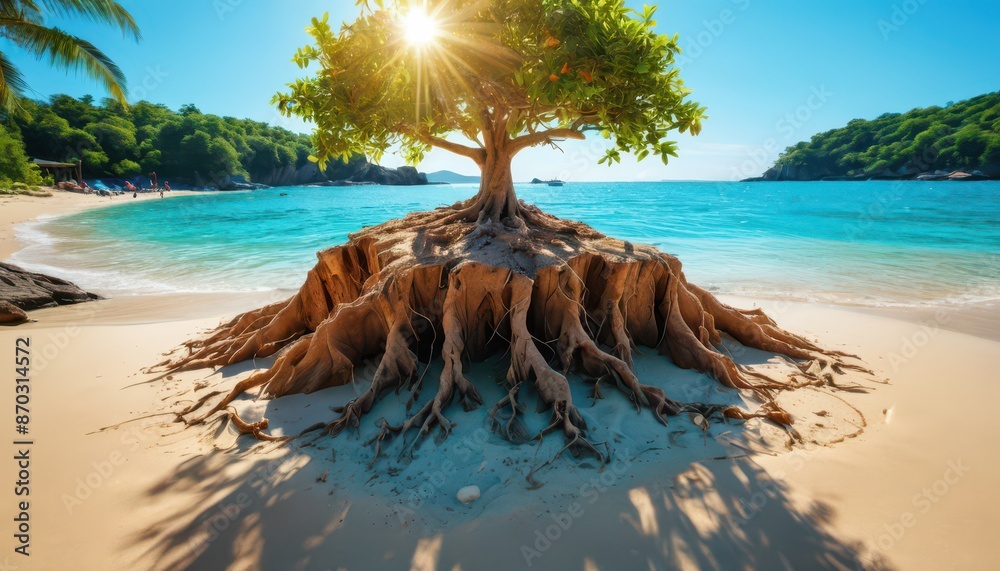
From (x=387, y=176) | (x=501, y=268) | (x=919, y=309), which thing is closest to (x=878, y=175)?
(x=919, y=309)

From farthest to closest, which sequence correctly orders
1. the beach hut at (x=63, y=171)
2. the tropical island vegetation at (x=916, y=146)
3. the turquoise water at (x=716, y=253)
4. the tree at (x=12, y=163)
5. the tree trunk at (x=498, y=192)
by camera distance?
the tropical island vegetation at (x=916, y=146)
the beach hut at (x=63, y=171)
the tree at (x=12, y=163)
the turquoise water at (x=716, y=253)
the tree trunk at (x=498, y=192)

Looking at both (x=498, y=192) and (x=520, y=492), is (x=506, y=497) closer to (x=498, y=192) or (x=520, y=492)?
(x=520, y=492)

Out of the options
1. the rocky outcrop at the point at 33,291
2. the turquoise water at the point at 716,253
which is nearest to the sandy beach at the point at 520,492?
the rocky outcrop at the point at 33,291

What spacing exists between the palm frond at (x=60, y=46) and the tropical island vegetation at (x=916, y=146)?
351 feet

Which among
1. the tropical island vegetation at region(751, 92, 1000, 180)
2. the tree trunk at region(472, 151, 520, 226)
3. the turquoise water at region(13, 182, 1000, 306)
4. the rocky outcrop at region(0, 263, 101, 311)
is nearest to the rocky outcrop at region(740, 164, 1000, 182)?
the tropical island vegetation at region(751, 92, 1000, 180)

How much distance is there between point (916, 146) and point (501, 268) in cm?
10771

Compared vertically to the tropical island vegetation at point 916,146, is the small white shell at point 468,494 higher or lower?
Answer: lower

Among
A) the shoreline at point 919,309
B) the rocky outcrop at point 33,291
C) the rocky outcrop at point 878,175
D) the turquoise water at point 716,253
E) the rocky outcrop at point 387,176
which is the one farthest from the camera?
the rocky outcrop at point 387,176

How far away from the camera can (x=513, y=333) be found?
14.5 ft

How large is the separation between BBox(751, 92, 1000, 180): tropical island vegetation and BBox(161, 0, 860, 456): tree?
10155cm

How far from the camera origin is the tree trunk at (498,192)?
6.20 metres

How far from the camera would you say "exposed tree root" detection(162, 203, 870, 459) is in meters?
4.07

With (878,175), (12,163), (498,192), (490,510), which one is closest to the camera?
(490,510)

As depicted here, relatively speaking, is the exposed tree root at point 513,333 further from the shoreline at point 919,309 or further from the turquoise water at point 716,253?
the turquoise water at point 716,253
